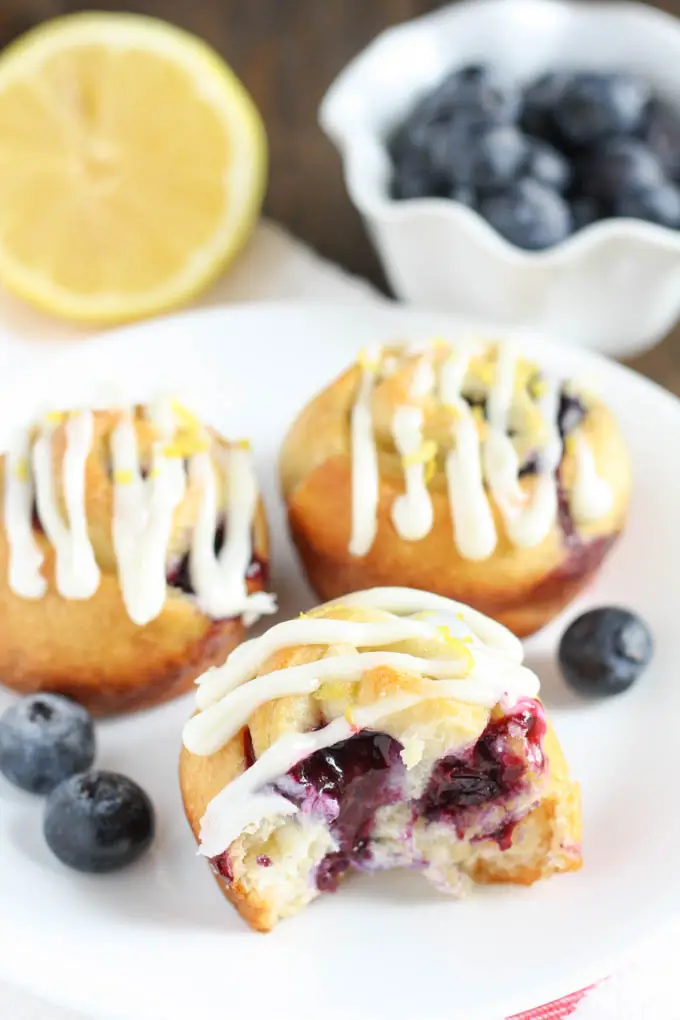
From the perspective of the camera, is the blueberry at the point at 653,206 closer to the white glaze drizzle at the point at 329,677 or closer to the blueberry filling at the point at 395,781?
the white glaze drizzle at the point at 329,677

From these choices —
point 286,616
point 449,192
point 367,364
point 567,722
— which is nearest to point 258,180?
point 449,192

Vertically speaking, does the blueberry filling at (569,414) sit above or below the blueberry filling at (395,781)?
above

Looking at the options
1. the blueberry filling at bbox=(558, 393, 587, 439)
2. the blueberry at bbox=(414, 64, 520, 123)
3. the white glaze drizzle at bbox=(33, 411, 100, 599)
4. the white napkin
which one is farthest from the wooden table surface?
the white glaze drizzle at bbox=(33, 411, 100, 599)

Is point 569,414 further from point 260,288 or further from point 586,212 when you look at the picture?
point 260,288

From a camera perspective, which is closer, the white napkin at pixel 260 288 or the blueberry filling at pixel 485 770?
the blueberry filling at pixel 485 770

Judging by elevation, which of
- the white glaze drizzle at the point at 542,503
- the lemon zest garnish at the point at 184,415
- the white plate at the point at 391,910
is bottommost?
the white plate at the point at 391,910

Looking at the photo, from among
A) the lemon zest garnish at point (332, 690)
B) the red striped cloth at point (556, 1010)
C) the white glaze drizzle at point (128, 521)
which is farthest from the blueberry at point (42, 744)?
the red striped cloth at point (556, 1010)

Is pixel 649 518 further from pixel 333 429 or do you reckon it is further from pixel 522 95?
pixel 522 95
